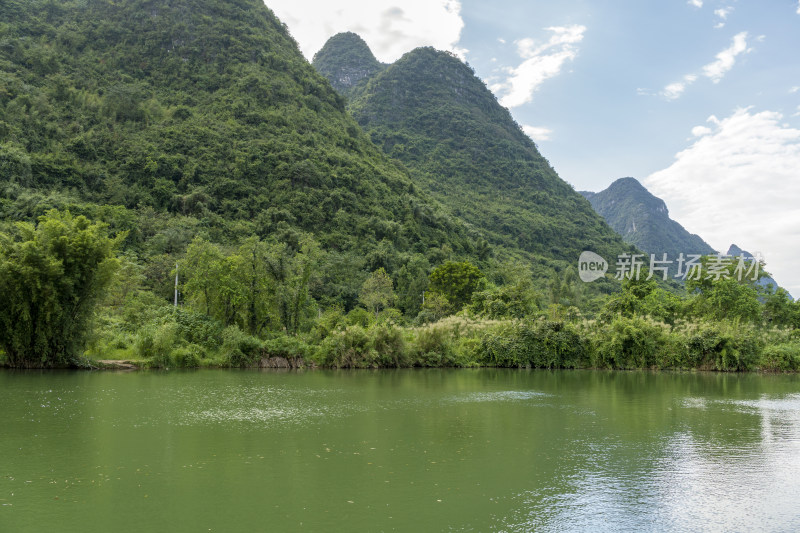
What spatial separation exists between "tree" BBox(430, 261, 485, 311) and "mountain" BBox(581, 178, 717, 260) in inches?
4370

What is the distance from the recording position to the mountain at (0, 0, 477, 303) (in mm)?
55875

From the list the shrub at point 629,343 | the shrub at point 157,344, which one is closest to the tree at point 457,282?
the shrub at point 629,343

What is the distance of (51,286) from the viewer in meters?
23.8

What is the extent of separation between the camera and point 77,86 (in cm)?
7119

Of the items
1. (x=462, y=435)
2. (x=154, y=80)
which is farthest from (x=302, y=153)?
(x=462, y=435)

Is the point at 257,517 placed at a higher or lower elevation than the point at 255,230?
lower

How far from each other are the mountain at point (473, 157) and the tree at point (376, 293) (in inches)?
1722

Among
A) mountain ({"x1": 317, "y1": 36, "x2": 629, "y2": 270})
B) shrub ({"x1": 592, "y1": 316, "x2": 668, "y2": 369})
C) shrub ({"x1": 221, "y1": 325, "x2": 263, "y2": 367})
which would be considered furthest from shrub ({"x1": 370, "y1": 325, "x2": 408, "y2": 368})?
mountain ({"x1": 317, "y1": 36, "x2": 629, "y2": 270})

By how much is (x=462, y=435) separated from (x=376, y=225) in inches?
2153

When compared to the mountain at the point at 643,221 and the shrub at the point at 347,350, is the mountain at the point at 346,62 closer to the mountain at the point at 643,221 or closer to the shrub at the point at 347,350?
the mountain at the point at 643,221

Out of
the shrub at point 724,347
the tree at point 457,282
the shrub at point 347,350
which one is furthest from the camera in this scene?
the tree at point 457,282

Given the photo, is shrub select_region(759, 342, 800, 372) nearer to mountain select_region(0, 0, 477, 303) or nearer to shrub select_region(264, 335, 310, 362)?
shrub select_region(264, 335, 310, 362)

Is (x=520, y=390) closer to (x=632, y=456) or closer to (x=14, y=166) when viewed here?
(x=632, y=456)

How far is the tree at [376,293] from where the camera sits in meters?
48.3
